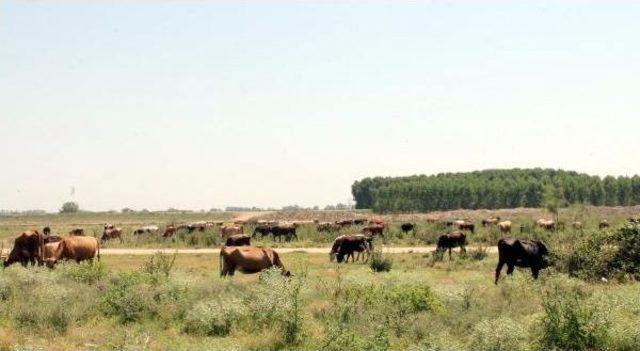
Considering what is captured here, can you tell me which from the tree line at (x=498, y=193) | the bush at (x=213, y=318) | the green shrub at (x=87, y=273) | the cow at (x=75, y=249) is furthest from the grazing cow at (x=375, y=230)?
the tree line at (x=498, y=193)

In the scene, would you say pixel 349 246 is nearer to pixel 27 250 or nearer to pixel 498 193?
pixel 27 250

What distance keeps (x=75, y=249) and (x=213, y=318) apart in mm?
12983

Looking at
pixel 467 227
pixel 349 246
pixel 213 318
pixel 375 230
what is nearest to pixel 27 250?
pixel 213 318

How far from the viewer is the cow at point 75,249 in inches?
925

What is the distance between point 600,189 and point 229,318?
11711 cm

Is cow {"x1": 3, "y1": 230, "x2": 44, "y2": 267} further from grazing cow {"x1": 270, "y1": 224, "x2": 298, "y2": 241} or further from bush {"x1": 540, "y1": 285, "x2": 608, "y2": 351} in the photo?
grazing cow {"x1": 270, "y1": 224, "x2": 298, "y2": 241}

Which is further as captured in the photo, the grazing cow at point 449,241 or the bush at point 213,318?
the grazing cow at point 449,241

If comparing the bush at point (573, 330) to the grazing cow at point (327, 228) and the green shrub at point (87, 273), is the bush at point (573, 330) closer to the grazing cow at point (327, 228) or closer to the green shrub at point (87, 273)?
the green shrub at point (87, 273)

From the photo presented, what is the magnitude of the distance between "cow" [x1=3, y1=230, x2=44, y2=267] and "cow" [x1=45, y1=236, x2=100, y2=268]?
526 mm

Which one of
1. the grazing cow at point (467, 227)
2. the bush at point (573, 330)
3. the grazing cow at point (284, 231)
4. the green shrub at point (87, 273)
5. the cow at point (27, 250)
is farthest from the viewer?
the grazing cow at point (284, 231)

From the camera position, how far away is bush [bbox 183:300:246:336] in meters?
13.1

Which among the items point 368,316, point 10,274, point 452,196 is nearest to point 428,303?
point 368,316

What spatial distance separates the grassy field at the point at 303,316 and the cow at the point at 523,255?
407 centimetres

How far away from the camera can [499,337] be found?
11133 mm
